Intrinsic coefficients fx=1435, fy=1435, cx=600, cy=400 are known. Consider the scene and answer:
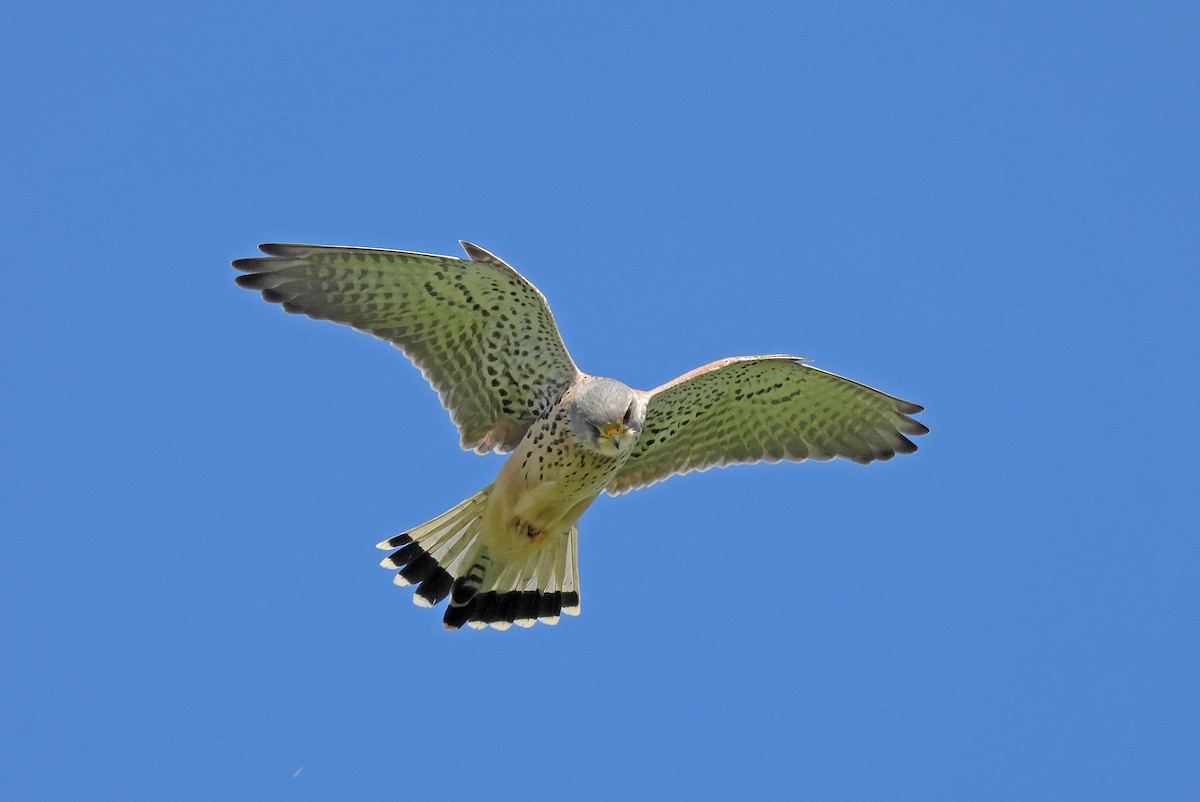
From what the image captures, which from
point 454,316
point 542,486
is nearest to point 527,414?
point 542,486

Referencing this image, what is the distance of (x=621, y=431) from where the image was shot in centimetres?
731

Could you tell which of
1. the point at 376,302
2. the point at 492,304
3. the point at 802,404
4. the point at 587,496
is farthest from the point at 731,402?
the point at 376,302

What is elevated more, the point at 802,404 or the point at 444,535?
the point at 802,404

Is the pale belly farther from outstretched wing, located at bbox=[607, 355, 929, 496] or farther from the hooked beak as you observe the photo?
outstretched wing, located at bbox=[607, 355, 929, 496]

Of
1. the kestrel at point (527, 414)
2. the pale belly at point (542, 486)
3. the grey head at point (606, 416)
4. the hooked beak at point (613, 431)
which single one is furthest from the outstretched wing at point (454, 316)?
the hooked beak at point (613, 431)

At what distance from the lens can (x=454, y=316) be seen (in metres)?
7.72

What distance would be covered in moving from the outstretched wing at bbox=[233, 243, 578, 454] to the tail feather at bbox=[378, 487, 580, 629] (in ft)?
1.75

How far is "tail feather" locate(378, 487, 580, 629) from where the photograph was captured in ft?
27.1

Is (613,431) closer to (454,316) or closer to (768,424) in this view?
(454,316)

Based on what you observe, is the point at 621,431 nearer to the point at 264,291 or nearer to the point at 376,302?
the point at 376,302

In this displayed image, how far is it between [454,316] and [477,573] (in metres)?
1.62

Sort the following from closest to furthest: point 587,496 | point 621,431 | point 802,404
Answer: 1. point 621,431
2. point 587,496
3. point 802,404

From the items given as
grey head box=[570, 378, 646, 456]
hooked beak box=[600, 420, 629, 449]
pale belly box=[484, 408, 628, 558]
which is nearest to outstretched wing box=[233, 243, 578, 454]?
pale belly box=[484, 408, 628, 558]

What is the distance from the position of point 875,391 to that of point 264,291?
348 cm
